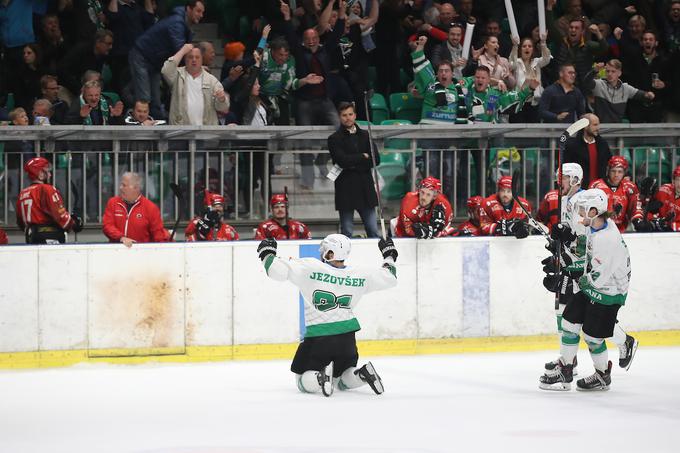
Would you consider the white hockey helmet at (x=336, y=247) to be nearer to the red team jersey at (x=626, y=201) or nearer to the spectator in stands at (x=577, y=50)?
the red team jersey at (x=626, y=201)

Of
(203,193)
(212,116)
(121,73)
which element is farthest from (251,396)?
(121,73)

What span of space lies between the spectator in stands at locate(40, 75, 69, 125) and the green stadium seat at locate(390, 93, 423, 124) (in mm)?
3420

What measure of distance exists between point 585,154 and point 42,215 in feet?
15.7

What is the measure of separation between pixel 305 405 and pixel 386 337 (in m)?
2.39

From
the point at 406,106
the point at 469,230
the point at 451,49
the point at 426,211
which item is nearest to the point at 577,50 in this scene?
the point at 451,49

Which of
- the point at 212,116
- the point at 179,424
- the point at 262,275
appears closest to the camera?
the point at 179,424

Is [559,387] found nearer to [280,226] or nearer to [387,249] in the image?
[387,249]

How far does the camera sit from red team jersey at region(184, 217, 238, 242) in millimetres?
11180

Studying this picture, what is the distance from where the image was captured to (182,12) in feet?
41.3

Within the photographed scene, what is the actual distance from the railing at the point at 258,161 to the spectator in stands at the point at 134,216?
0.75m

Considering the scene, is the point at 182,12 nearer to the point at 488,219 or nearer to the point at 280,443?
the point at 488,219

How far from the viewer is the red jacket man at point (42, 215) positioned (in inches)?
420

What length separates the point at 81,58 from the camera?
1287cm

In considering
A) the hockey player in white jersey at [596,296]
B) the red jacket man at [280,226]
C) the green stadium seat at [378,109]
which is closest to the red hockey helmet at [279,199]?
the red jacket man at [280,226]
